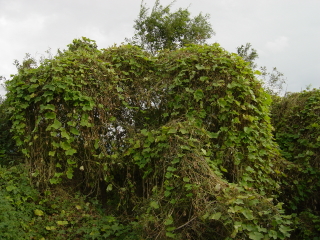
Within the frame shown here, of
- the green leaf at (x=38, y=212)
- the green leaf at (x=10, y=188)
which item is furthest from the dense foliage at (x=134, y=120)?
the green leaf at (x=38, y=212)

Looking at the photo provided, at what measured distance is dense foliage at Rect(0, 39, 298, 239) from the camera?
161 inches

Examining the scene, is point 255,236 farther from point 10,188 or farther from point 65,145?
point 10,188

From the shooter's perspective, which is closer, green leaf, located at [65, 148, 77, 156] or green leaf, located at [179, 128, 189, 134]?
green leaf, located at [179, 128, 189, 134]

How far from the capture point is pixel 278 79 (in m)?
10.2

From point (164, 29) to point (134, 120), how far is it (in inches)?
325

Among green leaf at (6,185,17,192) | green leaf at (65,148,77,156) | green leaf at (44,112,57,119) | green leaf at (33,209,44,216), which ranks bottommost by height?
green leaf at (33,209,44,216)

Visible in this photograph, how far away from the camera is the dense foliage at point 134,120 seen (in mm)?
4094

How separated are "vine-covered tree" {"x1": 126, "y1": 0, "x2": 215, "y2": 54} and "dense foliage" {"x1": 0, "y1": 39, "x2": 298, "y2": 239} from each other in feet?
24.3

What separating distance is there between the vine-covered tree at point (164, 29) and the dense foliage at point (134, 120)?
24.3 ft

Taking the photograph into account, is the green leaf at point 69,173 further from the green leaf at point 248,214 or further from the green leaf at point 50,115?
the green leaf at point 248,214

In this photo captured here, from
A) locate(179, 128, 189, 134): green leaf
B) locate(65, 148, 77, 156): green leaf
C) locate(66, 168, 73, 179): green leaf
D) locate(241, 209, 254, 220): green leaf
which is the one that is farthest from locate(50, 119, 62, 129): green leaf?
locate(241, 209, 254, 220): green leaf

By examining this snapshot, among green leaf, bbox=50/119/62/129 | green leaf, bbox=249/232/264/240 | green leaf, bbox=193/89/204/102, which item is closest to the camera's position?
green leaf, bbox=249/232/264/240

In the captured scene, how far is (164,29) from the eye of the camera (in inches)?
476

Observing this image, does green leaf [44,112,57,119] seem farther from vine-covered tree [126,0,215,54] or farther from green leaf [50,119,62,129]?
vine-covered tree [126,0,215,54]
